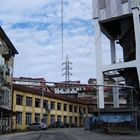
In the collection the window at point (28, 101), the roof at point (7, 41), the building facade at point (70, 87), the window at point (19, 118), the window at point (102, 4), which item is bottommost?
the window at point (19, 118)

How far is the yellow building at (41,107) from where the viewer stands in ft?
245

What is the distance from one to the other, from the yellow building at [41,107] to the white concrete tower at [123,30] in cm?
1850

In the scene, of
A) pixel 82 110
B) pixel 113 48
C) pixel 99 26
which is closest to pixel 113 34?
pixel 113 48

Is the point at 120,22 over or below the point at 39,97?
over

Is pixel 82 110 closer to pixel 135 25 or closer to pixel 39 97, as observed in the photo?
pixel 39 97

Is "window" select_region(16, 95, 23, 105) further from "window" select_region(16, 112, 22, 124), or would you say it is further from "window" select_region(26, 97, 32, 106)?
"window" select_region(26, 97, 32, 106)

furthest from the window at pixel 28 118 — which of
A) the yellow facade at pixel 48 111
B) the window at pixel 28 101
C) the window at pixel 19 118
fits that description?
the window at pixel 19 118

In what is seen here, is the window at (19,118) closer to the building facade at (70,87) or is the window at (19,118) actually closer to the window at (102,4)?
the building facade at (70,87)

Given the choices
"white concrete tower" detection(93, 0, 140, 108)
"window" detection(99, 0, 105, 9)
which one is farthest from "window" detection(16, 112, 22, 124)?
"window" detection(99, 0, 105, 9)

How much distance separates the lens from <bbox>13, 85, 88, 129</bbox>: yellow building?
74.7 m

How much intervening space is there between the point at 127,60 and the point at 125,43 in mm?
3120

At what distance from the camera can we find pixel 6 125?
66.1m

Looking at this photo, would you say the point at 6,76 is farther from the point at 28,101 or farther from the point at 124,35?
the point at 124,35

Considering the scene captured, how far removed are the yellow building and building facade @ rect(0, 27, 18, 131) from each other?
3.33 meters
